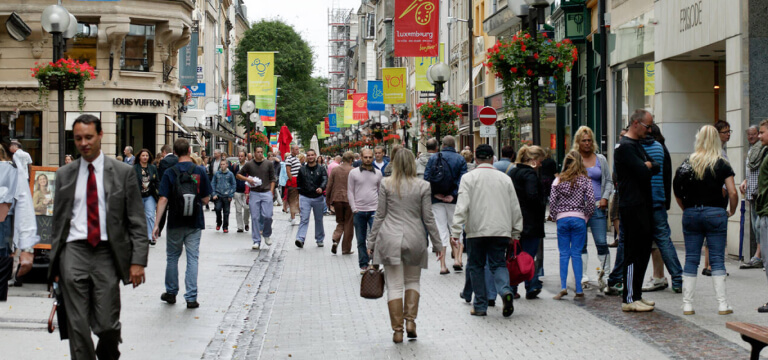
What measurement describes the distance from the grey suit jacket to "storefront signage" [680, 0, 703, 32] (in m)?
12.5

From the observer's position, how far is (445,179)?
14.6 meters

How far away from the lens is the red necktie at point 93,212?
6.38 meters

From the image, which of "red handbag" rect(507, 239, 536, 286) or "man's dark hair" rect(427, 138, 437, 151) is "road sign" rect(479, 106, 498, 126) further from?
"red handbag" rect(507, 239, 536, 286)

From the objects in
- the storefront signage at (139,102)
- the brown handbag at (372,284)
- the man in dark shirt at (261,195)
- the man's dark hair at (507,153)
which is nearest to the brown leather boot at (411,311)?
the brown handbag at (372,284)

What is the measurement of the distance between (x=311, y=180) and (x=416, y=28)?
922 cm

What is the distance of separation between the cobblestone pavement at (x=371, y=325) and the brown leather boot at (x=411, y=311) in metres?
0.19

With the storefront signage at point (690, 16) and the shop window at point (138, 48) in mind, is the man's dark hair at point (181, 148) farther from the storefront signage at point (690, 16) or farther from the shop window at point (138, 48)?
the shop window at point (138, 48)

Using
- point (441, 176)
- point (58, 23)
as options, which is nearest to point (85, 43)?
point (58, 23)

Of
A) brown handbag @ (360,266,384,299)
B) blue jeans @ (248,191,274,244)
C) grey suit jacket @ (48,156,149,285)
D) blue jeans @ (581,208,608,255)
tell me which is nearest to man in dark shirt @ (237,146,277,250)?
blue jeans @ (248,191,274,244)

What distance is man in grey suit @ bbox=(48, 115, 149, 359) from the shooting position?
6344mm

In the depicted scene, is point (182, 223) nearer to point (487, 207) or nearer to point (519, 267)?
point (487, 207)

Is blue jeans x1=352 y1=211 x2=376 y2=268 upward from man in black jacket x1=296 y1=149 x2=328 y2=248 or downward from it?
downward

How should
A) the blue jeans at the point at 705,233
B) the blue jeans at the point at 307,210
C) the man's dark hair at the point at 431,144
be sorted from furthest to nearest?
the blue jeans at the point at 307,210
the man's dark hair at the point at 431,144
the blue jeans at the point at 705,233

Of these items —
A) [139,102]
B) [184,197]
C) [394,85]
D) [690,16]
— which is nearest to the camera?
[184,197]
